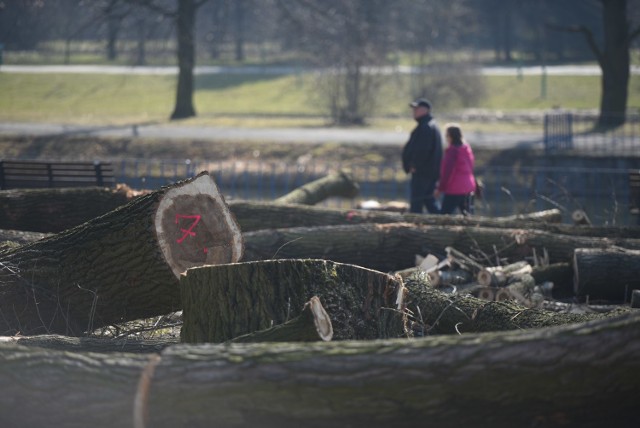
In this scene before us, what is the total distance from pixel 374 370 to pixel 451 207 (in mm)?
6511

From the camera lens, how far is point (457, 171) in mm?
10062

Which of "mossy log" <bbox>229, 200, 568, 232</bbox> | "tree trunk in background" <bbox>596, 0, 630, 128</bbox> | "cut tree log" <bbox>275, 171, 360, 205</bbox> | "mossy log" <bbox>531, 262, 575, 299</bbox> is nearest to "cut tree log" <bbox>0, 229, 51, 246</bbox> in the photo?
"mossy log" <bbox>229, 200, 568, 232</bbox>

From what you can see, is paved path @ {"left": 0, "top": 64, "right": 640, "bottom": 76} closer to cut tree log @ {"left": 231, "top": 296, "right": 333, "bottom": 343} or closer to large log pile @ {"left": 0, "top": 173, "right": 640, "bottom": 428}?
large log pile @ {"left": 0, "top": 173, "right": 640, "bottom": 428}

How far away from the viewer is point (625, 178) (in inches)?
568

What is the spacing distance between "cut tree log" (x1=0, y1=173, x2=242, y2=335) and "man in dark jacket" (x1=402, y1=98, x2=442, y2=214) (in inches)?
191

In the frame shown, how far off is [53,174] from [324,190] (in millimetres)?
3390

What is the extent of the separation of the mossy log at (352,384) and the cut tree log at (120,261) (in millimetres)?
1671

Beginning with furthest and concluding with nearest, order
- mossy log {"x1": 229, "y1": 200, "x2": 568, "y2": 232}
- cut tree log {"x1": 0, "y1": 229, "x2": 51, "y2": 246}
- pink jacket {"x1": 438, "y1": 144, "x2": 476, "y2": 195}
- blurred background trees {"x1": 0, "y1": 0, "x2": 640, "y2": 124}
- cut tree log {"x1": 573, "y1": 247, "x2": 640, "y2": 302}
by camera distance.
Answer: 1. blurred background trees {"x1": 0, "y1": 0, "x2": 640, "y2": 124}
2. pink jacket {"x1": 438, "y1": 144, "x2": 476, "y2": 195}
3. mossy log {"x1": 229, "y1": 200, "x2": 568, "y2": 232}
4. cut tree log {"x1": 573, "y1": 247, "x2": 640, "y2": 302}
5. cut tree log {"x1": 0, "y1": 229, "x2": 51, "y2": 246}

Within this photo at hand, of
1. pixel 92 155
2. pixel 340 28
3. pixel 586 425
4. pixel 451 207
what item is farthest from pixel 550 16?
pixel 586 425

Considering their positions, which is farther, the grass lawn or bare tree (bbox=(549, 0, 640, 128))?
the grass lawn

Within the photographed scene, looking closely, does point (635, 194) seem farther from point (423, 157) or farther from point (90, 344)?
point (90, 344)

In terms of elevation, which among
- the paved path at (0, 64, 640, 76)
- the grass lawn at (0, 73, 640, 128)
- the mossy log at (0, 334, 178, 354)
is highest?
the paved path at (0, 64, 640, 76)

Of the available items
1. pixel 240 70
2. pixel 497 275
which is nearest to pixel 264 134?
pixel 497 275

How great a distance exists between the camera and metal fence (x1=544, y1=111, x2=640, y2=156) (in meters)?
17.9
